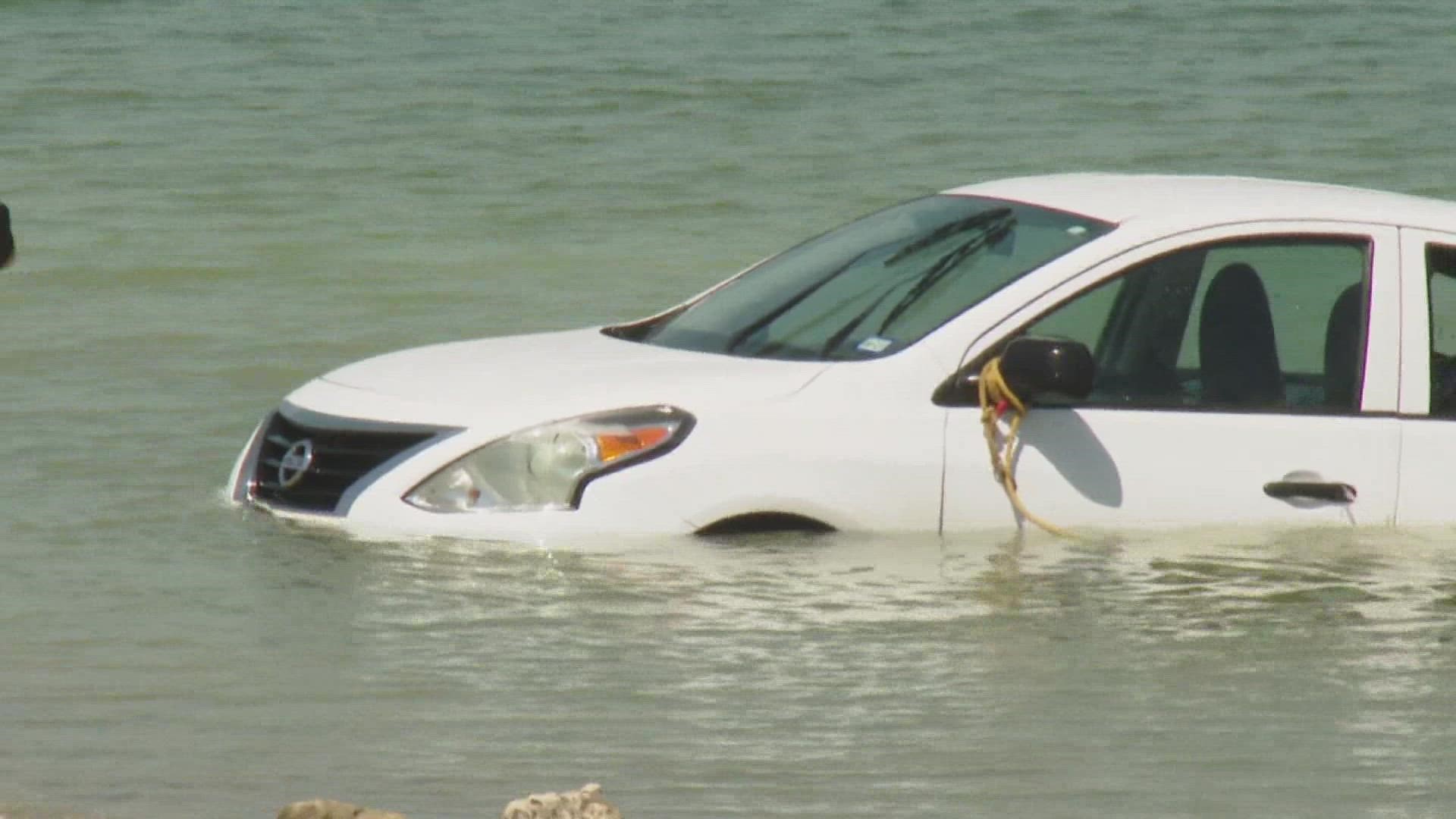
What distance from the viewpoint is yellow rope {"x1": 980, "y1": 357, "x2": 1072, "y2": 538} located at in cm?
739

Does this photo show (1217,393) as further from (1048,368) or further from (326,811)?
(326,811)

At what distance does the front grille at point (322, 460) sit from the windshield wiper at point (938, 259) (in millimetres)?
1142

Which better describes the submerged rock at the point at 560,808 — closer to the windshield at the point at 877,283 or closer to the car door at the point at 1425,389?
the windshield at the point at 877,283

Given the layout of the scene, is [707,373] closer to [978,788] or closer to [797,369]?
[797,369]

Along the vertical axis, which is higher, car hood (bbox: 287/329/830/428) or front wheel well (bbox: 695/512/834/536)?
car hood (bbox: 287/329/830/428)

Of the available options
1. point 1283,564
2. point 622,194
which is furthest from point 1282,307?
point 622,194

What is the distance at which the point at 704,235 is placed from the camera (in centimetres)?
1586

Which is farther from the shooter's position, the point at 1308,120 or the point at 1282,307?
the point at 1308,120

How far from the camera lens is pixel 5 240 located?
190 inches

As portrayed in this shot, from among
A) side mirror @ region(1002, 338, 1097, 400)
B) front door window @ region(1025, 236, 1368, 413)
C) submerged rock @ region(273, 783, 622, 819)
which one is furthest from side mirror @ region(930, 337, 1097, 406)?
submerged rock @ region(273, 783, 622, 819)

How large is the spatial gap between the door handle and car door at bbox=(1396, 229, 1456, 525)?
0.61 feet

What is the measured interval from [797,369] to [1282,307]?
4.36ft

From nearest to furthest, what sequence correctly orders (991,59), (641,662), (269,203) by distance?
(641,662) → (269,203) → (991,59)

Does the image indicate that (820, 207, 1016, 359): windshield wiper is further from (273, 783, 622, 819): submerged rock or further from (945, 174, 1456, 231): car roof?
(273, 783, 622, 819): submerged rock
